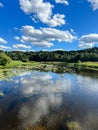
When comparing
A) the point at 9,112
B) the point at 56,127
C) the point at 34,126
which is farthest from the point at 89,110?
the point at 9,112

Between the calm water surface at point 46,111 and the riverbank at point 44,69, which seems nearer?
the calm water surface at point 46,111

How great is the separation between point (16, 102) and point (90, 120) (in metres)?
10.9

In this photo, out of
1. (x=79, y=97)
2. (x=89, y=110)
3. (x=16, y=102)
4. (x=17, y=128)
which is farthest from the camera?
(x=79, y=97)

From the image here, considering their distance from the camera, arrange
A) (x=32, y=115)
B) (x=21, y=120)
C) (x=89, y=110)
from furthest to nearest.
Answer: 1. (x=89, y=110)
2. (x=32, y=115)
3. (x=21, y=120)

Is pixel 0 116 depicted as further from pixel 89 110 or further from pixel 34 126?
pixel 89 110

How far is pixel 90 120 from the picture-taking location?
60.4ft

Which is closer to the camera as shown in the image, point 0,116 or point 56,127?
point 56,127

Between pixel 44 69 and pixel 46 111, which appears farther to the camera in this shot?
pixel 44 69

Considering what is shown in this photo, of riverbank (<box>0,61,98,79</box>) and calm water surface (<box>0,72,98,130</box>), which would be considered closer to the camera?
calm water surface (<box>0,72,98,130</box>)

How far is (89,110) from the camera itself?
21875 millimetres

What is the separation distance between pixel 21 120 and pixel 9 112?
2887 millimetres

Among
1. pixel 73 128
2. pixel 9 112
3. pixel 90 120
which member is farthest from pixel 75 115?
pixel 9 112

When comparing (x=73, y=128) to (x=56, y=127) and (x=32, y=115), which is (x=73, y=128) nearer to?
(x=56, y=127)

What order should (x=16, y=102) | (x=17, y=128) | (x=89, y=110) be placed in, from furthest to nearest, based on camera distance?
(x=16, y=102), (x=89, y=110), (x=17, y=128)
